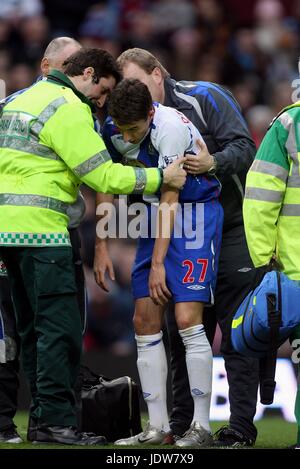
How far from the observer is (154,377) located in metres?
6.42

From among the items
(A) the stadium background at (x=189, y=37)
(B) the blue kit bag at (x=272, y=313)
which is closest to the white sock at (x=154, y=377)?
(B) the blue kit bag at (x=272, y=313)

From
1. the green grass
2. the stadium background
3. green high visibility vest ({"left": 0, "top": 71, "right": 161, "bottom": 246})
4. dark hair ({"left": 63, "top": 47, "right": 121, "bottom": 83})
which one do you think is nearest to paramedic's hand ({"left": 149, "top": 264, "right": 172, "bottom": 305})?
green high visibility vest ({"left": 0, "top": 71, "right": 161, "bottom": 246})

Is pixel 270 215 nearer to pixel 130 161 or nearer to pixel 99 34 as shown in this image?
pixel 130 161

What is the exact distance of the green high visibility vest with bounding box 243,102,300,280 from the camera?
5.95 metres

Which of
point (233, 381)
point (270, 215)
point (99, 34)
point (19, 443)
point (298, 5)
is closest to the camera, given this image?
point (270, 215)

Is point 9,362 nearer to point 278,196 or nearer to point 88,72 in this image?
point 88,72

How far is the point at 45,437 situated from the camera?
616 centimetres

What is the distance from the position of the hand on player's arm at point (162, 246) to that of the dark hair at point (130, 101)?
395mm

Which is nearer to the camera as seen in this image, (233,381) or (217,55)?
(233,381)

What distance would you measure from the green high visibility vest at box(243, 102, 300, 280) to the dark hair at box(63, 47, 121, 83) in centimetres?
97

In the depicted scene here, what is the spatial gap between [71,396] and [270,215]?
134 centimetres

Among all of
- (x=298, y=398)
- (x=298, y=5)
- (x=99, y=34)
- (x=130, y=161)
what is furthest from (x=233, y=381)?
(x=298, y=5)

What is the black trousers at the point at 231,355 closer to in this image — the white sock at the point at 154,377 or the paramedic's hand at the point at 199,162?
the white sock at the point at 154,377

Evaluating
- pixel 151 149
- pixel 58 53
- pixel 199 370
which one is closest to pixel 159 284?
pixel 199 370
